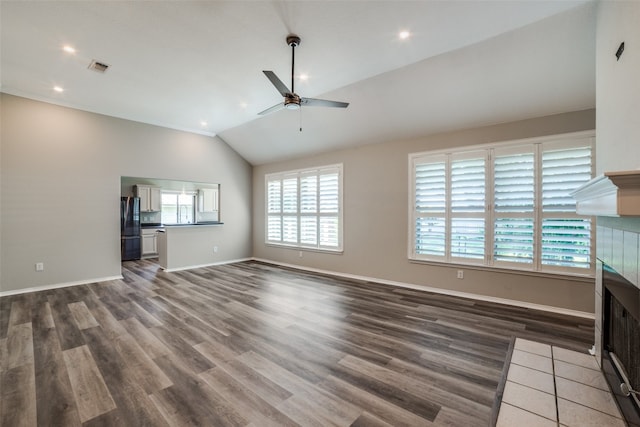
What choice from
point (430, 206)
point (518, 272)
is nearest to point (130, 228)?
point (430, 206)

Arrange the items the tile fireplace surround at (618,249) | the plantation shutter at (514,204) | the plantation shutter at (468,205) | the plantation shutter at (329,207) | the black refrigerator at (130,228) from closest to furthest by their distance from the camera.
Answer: the tile fireplace surround at (618,249) → the plantation shutter at (514,204) → the plantation shutter at (468,205) → the plantation shutter at (329,207) → the black refrigerator at (130,228)

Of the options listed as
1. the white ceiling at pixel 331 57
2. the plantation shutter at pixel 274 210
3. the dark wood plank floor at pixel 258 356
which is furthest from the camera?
the plantation shutter at pixel 274 210

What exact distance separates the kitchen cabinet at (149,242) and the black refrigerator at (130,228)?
207 mm

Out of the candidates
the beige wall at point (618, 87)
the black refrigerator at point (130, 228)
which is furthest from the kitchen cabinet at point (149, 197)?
the beige wall at point (618, 87)

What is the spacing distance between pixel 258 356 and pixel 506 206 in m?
3.73

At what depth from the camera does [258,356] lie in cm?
247

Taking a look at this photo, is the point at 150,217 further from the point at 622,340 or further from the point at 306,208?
the point at 622,340

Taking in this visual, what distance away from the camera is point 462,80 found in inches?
134

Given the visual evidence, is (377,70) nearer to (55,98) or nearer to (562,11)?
(562,11)

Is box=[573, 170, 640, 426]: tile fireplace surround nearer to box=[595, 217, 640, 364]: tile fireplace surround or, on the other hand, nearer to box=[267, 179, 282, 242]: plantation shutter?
box=[595, 217, 640, 364]: tile fireplace surround

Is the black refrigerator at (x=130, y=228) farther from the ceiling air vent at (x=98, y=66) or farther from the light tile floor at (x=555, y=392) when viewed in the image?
the light tile floor at (x=555, y=392)

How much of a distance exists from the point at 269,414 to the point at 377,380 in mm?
850

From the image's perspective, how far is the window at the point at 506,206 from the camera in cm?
337

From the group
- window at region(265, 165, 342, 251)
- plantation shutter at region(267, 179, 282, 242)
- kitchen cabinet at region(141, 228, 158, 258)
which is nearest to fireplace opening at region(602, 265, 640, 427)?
window at region(265, 165, 342, 251)
